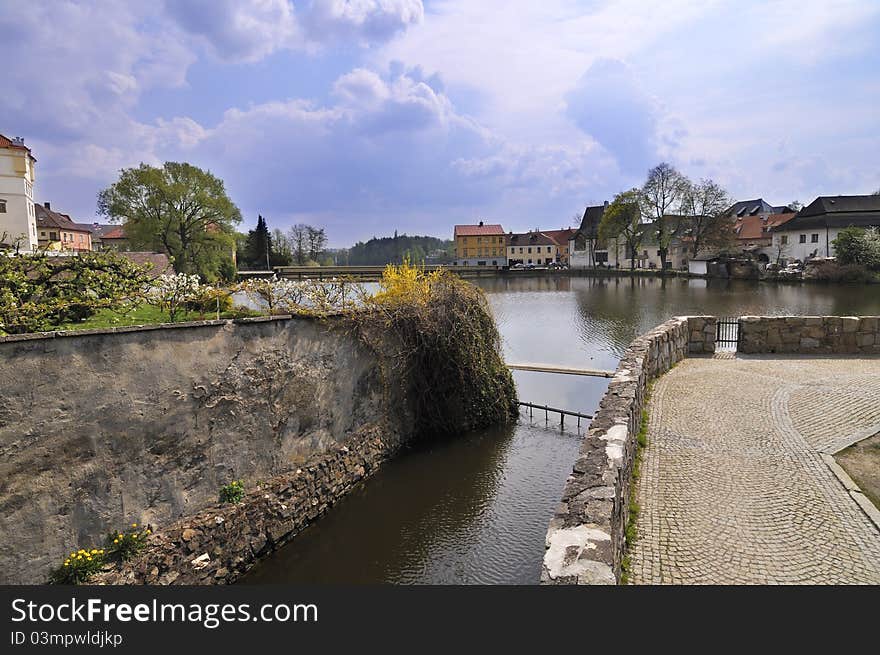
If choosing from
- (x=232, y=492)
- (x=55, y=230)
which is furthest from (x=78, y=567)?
(x=55, y=230)

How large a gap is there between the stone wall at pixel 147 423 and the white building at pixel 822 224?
5675 centimetres

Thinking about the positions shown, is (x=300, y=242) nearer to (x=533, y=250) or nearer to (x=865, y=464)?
(x=533, y=250)

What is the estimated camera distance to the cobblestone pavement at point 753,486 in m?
5.00

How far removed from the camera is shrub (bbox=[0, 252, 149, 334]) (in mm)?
6137

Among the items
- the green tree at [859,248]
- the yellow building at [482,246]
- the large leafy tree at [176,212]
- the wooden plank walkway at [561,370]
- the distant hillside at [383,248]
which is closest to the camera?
the wooden plank walkway at [561,370]

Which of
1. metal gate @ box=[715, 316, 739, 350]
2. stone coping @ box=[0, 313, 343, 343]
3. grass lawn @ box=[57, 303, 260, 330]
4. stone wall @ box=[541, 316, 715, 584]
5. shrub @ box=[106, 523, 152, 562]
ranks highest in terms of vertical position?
grass lawn @ box=[57, 303, 260, 330]

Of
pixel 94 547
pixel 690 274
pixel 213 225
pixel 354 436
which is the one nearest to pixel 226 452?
pixel 94 547

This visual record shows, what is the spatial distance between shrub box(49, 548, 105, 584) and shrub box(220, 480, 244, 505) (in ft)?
5.45

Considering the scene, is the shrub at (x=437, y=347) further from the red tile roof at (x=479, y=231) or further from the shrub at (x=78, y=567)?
the red tile roof at (x=479, y=231)

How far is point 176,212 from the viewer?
3772 centimetres

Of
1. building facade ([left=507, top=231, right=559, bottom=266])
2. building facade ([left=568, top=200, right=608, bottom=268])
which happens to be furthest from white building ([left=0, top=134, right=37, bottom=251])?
building facade ([left=507, top=231, right=559, bottom=266])

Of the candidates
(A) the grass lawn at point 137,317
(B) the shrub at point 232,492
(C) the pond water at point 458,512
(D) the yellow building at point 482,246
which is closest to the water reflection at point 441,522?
(C) the pond water at point 458,512

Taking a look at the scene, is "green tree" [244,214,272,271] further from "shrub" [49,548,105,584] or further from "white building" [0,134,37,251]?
"shrub" [49,548,105,584]

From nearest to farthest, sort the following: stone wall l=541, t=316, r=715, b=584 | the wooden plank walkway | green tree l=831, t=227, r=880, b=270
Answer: stone wall l=541, t=316, r=715, b=584
the wooden plank walkway
green tree l=831, t=227, r=880, b=270
